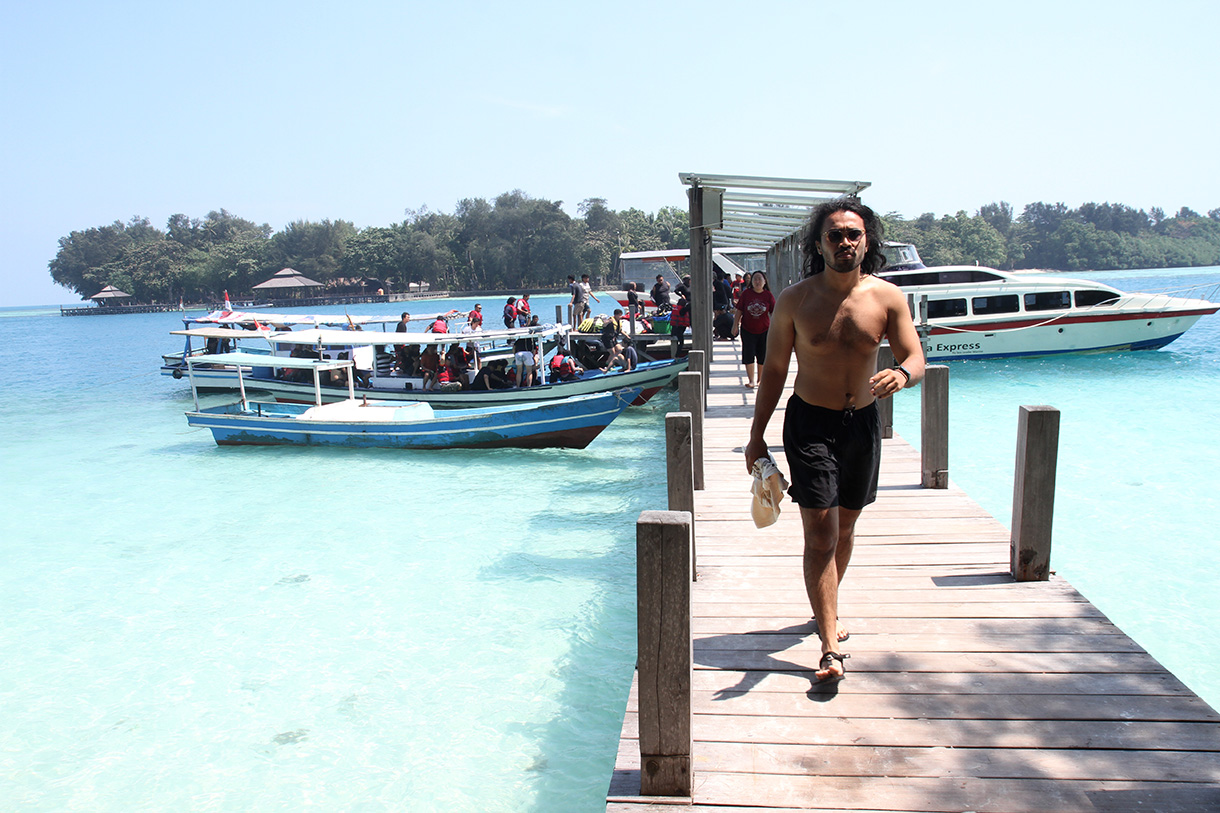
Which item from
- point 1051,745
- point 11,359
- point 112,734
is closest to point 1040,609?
point 1051,745

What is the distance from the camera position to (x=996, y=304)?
23016 millimetres

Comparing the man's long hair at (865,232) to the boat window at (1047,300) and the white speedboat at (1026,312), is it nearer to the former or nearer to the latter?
the white speedboat at (1026,312)

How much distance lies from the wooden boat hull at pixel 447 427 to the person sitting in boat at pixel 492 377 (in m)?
2.10

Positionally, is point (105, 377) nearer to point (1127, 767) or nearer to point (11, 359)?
point (11, 359)

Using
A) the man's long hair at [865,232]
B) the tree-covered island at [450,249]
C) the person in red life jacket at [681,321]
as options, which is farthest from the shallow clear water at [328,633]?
the tree-covered island at [450,249]

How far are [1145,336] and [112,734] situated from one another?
27030 mm

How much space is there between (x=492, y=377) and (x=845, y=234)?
14605 millimetres

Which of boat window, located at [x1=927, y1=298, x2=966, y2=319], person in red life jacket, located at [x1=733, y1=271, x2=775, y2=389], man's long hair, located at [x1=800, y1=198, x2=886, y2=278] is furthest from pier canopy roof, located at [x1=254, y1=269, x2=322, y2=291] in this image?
man's long hair, located at [x1=800, y1=198, x2=886, y2=278]

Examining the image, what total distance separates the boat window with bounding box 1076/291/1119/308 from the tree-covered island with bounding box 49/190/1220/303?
208ft

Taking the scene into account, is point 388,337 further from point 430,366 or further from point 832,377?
point 832,377

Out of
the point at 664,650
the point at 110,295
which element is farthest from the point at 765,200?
Result: the point at 110,295

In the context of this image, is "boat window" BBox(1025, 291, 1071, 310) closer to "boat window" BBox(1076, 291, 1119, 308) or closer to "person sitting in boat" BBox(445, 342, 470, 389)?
"boat window" BBox(1076, 291, 1119, 308)

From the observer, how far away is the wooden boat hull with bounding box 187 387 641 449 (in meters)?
13.9

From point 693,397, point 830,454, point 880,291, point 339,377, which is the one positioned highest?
point 880,291
